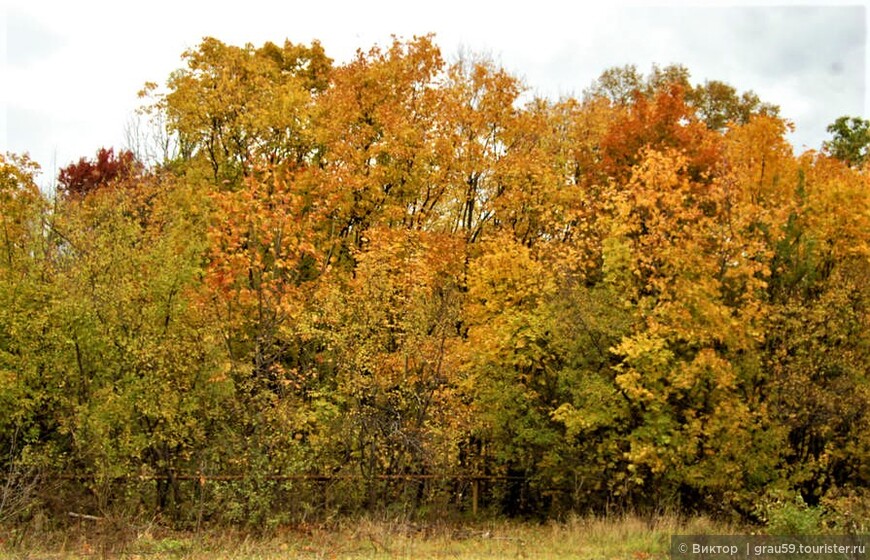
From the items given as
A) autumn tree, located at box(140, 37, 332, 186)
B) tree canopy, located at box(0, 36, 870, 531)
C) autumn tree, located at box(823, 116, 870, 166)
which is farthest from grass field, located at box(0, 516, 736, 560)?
autumn tree, located at box(823, 116, 870, 166)

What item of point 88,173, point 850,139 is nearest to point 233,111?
point 88,173

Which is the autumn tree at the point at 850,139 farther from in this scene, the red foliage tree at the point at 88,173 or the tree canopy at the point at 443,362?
the red foliage tree at the point at 88,173

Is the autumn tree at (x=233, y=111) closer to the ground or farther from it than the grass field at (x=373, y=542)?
farther from it

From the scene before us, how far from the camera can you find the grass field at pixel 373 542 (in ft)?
40.9

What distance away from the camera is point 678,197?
1798cm

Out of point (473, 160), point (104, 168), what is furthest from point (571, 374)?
point (104, 168)

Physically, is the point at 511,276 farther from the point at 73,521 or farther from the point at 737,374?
the point at 73,521

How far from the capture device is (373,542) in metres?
14.0

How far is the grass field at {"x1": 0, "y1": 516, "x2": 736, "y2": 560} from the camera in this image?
40.9ft

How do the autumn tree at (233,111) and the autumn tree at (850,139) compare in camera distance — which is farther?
the autumn tree at (850,139)

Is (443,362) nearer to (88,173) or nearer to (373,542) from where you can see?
(373,542)

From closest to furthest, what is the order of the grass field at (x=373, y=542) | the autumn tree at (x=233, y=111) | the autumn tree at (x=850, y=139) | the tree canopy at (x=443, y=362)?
the grass field at (x=373, y=542) < the tree canopy at (x=443, y=362) < the autumn tree at (x=233, y=111) < the autumn tree at (x=850, y=139)

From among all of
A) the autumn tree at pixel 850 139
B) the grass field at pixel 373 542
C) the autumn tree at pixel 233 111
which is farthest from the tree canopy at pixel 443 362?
the autumn tree at pixel 850 139

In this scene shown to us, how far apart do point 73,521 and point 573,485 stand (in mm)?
10638
